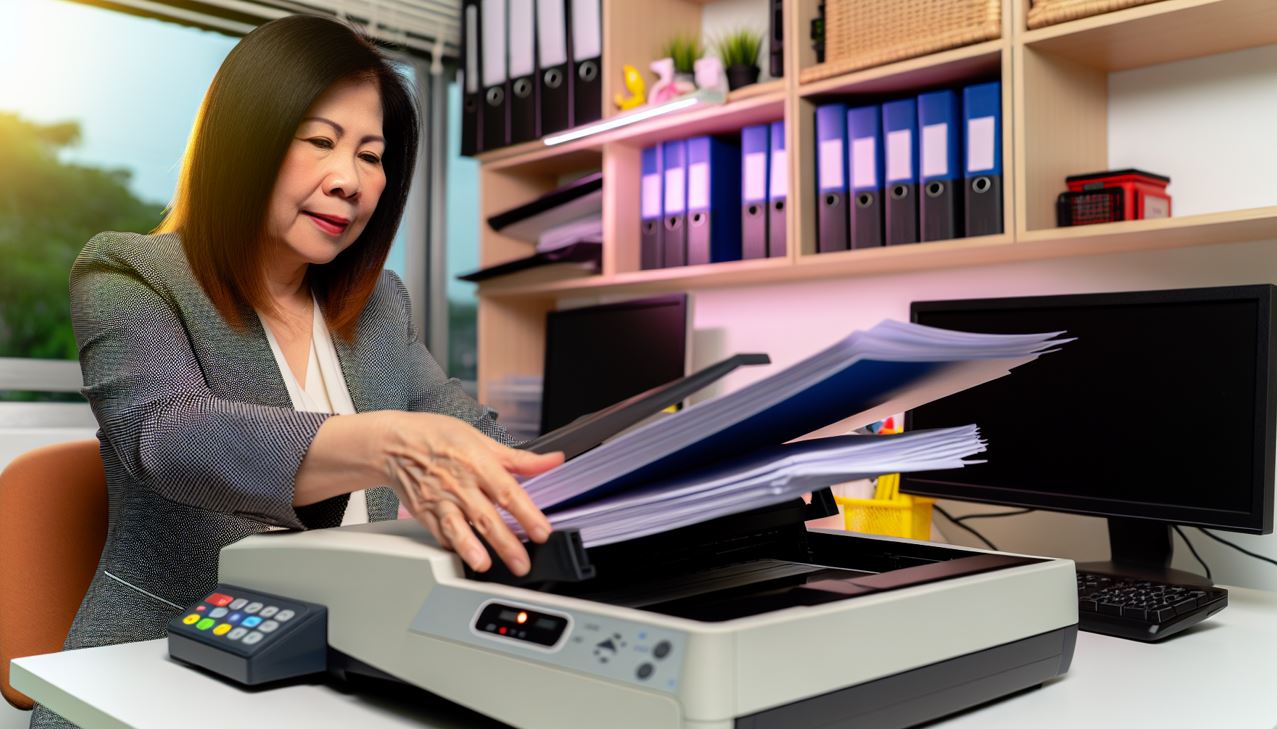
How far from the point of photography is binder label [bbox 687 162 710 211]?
2.13m

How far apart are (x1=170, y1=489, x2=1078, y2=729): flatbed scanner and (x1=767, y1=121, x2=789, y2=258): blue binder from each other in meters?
1.25

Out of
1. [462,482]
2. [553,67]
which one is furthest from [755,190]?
[462,482]

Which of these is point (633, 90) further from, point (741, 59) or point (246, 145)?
point (246, 145)

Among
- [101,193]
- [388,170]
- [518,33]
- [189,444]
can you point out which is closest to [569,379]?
[518,33]

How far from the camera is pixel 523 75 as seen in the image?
2451 millimetres

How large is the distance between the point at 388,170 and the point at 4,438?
50.5 inches

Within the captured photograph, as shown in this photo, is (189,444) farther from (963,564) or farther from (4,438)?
(4,438)

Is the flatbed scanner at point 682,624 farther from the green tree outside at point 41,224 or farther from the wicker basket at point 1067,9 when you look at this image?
the green tree outside at point 41,224

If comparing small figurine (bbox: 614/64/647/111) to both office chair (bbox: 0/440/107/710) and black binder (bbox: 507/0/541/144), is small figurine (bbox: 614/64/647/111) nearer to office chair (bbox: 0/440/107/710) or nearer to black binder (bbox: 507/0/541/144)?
black binder (bbox: 507/0/541/144)

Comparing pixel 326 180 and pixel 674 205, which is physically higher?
pixel 674 205

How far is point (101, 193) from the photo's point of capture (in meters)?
2.58

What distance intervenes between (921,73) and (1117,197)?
15.6 inches

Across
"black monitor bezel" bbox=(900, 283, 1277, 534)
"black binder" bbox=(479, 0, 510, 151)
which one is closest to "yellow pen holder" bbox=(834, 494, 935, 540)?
"black monitor bezel" bbox=(900, 283, 1277, 534)

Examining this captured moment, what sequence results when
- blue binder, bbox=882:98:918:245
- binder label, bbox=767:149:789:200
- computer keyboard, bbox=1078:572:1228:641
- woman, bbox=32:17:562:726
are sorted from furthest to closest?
binder label, bbox=767:149:789:200
blue binder, bbox=882:98:918:245
computer keyboard, bbox=1078:572:1228:641
woman, bbox=32:17:562:726
